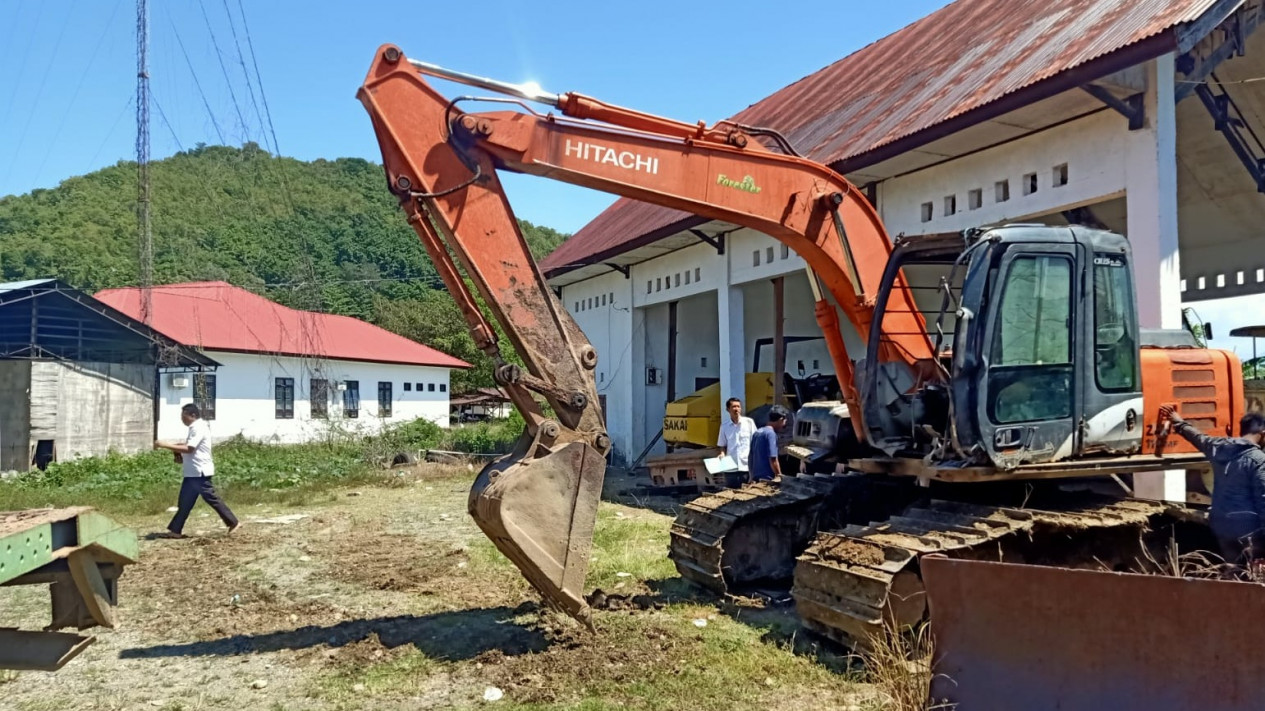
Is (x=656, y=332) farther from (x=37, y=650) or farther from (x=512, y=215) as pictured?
(x=37, y=650)

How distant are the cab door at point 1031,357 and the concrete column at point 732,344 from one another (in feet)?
30.5

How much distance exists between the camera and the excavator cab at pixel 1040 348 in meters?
5.68

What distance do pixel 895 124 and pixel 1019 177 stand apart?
1.84m

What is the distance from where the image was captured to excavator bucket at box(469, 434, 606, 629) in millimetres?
5188

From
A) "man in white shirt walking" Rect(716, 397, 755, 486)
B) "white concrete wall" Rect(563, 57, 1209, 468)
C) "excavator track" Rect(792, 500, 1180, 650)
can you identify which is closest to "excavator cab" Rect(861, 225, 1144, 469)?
"excavator track" Rect(792, 500, 1180, 650)

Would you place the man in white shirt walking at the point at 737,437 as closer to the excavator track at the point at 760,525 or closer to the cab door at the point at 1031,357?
the excavator track at the point at 760,525

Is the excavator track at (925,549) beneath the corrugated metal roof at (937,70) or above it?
beneath

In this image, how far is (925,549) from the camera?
5.43 m

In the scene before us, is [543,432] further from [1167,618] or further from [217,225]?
[217,225]

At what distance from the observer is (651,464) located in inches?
566

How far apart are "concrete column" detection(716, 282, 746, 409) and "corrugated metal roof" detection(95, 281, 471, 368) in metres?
13.4

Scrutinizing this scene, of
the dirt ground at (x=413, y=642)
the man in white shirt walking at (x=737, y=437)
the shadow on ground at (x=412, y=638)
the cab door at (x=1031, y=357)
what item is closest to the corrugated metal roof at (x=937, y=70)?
the cab door at (x=1031, y=357)

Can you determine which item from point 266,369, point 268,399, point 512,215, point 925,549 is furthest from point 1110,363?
point 268,399

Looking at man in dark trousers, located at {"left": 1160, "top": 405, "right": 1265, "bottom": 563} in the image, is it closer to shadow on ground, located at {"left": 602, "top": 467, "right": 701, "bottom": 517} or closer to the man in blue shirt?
the man in blue shirt
